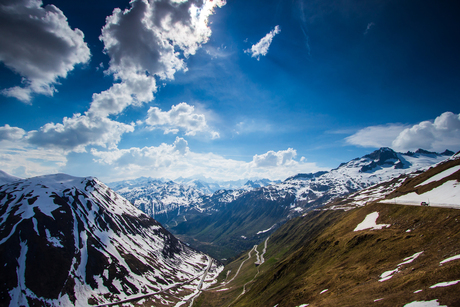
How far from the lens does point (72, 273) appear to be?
12962 cm

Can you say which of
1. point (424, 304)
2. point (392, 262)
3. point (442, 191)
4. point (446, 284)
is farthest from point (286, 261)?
point (424, 304)

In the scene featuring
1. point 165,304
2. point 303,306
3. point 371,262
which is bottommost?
point 165,304

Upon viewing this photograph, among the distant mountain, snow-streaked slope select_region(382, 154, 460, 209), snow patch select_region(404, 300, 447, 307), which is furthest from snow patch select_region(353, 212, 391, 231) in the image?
the distant mountain

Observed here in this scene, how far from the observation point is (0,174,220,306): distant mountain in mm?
112438

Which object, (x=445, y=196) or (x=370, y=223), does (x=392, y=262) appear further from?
(x=445, y=196)

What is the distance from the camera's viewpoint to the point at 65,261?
133375mm

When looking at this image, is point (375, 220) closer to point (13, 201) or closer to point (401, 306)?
point (401, 306)


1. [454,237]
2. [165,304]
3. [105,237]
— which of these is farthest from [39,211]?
[454,237]

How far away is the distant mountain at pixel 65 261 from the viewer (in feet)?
369

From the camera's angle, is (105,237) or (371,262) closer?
(371,262)

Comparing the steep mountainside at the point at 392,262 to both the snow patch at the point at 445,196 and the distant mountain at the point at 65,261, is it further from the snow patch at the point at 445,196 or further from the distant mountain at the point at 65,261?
the distant mountain at the point at 65,261

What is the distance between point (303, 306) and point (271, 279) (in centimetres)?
4919

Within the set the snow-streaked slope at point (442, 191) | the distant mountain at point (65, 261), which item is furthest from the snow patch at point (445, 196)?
the distant mountain at point (65, 261)

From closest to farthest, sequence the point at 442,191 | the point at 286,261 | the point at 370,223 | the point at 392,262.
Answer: the point at 392,262, the point at 442,191, the point at 370,223, the point at 286,261
